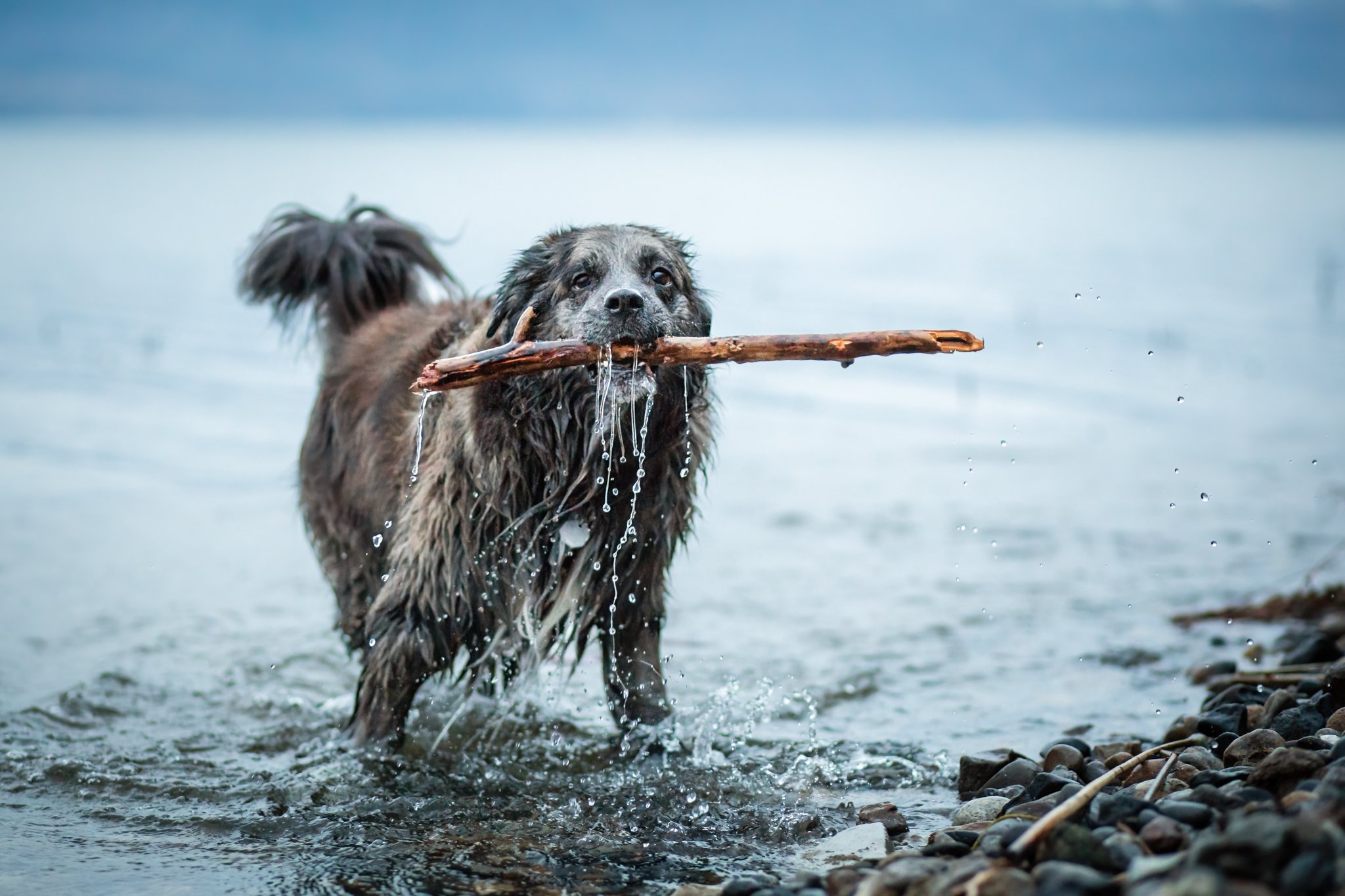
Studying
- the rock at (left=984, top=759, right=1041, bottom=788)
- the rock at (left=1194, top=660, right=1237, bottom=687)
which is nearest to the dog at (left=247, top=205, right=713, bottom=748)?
the rock at (left=984, top=759, right=1041, bottom=788)

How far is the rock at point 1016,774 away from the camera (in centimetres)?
522

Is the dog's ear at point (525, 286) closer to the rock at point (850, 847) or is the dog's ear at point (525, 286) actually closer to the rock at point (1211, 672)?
the rock at point (850, 847)

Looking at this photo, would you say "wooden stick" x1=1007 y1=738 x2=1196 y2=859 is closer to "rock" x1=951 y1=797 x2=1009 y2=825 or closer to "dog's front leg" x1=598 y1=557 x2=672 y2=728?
"rock" x1=951 y1=797 x2=1009 y2=825

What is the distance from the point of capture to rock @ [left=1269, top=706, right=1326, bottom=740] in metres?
4.91

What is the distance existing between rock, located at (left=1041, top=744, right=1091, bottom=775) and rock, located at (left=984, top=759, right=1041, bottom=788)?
0.05 metres

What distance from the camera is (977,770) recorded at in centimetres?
541

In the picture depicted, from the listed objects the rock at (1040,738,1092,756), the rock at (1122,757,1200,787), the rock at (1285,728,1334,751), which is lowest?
the rock at (1040,738,1092,756)

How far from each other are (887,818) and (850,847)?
0.38m

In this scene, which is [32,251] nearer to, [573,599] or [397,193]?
[397,193]

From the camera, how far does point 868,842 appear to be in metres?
4.75

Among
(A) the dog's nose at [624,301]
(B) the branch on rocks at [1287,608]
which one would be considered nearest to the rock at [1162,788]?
(A) the dog's nose at [624,301]

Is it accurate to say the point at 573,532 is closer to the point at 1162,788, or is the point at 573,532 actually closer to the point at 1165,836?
the point at 1162,788

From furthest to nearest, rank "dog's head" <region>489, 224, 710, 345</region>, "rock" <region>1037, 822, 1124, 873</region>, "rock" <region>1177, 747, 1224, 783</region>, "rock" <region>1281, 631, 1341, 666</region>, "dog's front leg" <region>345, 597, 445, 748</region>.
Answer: "rock" <region>1281, 631, 1341, 666</region>
"dog's front leg" <region>345, 597, 445, 748</region>
"dog's head" <region>489, 224, 710, 345</region>
"rock" <region>1177, 747, 1224, 783</region>
"rock" <region>1037, 822, 1124, 873</region>

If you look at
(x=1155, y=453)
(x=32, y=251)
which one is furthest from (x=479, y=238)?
(x=1155, y=453)
